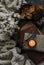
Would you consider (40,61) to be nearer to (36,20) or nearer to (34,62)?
(34,62)

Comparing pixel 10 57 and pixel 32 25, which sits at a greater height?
pixel 32 25

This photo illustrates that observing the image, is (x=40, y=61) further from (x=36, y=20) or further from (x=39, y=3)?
(x=39, y=3)

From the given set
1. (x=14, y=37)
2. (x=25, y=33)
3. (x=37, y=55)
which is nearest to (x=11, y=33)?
(x=14, y=37)

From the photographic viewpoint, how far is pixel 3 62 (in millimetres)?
1992

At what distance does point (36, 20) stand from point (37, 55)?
0.34 meters

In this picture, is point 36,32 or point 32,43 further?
point 36,32

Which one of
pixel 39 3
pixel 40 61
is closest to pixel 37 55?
pixel 40 61

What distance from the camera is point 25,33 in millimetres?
2080

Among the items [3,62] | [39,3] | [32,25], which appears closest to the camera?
[3,62]

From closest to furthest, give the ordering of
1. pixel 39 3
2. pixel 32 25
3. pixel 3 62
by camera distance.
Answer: pixel 3 62
pixel 32 25
pixel 39 3

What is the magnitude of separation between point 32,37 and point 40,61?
18 cm

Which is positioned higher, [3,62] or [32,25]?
[32,25]

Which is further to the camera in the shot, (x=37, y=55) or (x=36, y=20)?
(x=36, y=20)

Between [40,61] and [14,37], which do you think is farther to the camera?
[14,37]
